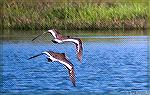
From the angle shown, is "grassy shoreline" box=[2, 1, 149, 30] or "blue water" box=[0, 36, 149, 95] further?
"grassy shoreline" box=[2, 1, 149, 30]

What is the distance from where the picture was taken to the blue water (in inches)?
585

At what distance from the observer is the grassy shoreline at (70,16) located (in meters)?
21.4

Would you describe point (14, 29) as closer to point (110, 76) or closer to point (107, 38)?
point (107, 38)

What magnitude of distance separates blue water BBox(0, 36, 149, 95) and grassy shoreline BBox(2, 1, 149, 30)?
2.16 ft

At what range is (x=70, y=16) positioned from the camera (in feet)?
70.9

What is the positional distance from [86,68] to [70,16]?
4.04 meters

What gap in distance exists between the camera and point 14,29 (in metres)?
22.1

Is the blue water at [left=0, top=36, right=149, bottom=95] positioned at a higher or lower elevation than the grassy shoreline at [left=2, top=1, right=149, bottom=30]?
lower

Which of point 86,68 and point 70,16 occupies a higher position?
point 70,16

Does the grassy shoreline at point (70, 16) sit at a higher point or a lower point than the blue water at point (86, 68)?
higher

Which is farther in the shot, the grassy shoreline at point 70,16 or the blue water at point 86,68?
the grassy shoreline at point 70,16

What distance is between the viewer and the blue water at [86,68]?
14.9 meters

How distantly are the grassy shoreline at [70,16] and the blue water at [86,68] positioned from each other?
659mm

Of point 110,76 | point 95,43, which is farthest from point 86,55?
point 110,76
